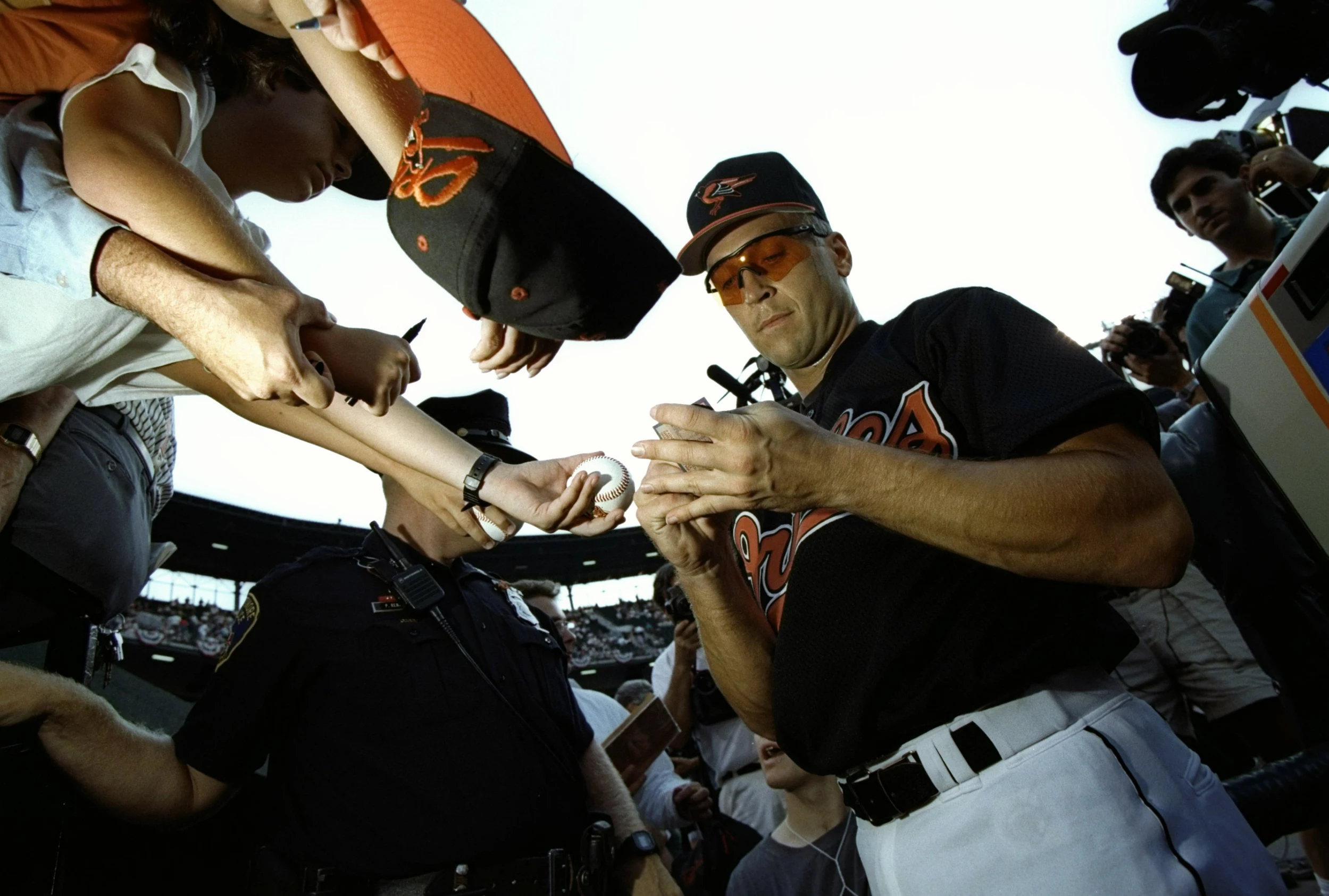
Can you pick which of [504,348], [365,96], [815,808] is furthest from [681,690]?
[365,96]

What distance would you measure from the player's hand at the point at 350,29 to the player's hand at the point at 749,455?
32.6 inches

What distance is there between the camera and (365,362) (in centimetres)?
129

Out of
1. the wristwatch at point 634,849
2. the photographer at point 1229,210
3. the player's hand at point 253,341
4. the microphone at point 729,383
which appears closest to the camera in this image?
the player's hand at point 253,341

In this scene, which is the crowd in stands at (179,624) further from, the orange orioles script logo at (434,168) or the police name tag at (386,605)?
the orange orioles script logo at (434,168)

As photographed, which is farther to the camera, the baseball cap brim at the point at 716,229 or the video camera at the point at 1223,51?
the video camera at the point at 1223,51

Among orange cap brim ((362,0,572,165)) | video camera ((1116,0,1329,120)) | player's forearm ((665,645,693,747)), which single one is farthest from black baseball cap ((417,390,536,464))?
video camera ((1116,0,1329,120))

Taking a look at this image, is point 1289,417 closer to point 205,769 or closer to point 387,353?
point 387,353

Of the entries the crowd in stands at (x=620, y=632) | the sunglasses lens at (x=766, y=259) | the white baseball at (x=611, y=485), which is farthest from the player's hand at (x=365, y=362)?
the crowd in stands at (x=620, y=632)

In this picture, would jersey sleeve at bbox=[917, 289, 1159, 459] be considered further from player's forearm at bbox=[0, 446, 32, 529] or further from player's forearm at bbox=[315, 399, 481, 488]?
player's forearm at bbox=[0, 446, 32, 529]

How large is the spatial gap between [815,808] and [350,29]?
3.23m

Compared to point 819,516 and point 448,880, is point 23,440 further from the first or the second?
point 819,516

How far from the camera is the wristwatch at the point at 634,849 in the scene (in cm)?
268

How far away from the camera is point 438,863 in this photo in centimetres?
222

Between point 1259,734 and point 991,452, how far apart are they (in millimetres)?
3194
